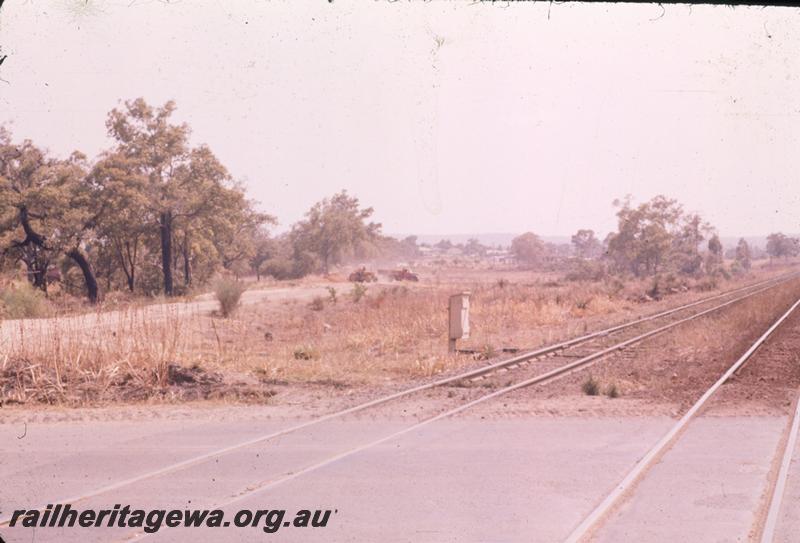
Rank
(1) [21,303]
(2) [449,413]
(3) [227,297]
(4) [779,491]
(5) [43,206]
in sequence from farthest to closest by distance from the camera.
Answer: (5) [43,206] < (3) [227,297] < (1) [21,303] < (2) [449,413] < (4) [779,491]

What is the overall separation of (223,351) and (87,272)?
815 inches

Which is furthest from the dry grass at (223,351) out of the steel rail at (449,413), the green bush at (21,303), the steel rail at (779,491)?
the steel rail at (779,491)

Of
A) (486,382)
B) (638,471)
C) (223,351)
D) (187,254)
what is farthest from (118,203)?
(638,471)

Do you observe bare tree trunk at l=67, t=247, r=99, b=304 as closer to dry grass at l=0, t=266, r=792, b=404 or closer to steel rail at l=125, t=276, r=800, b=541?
dry grass at l=0, t=266, r=792, b=404

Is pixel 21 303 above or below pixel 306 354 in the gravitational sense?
above

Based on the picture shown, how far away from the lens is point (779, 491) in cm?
615

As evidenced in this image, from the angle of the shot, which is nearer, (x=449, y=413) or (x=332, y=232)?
(x=449, y=413)

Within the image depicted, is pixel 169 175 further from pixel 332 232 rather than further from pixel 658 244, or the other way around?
pixel 658 244

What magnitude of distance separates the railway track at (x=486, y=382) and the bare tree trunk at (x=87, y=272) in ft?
75.1

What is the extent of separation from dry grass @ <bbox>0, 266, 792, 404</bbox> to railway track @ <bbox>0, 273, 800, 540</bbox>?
4.20 ft

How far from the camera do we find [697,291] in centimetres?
5156

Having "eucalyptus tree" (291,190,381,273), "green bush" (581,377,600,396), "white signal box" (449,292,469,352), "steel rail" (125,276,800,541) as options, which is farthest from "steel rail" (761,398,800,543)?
"eucalyptus tree" (291,190,381,273)

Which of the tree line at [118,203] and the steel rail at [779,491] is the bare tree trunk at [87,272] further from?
the steel rail at [779,491]

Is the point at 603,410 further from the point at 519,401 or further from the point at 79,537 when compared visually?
the point at 79,537
